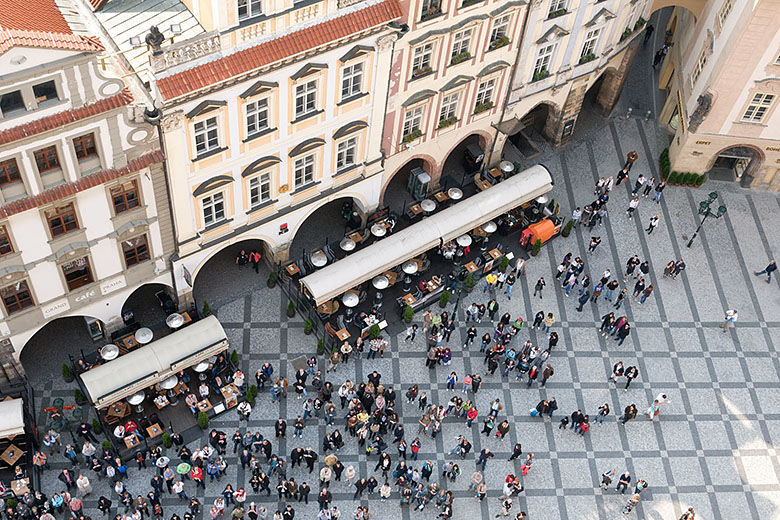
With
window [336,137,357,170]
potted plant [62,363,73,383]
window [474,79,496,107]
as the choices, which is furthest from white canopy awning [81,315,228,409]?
window [474,79,496,107]

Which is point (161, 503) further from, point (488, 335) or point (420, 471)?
point (488, 335)

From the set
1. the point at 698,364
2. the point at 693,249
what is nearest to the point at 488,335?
the point at 698,364

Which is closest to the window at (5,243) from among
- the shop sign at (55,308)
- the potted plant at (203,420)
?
the shop sign at (55,308)

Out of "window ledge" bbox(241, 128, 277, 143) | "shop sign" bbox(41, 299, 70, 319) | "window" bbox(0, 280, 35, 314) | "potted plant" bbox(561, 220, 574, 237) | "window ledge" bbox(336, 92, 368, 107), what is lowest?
"potted plant" bbox(561, 220, 574, 237)

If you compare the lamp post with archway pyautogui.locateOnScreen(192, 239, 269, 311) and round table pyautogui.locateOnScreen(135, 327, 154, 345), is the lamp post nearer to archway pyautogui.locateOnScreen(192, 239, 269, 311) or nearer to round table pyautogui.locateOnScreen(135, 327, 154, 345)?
archway pyautogui.locateOnScreen(192, 239, 269, 311)

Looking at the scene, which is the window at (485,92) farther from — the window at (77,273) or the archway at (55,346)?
the archway at (55,346)

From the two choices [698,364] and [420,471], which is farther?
[698,364]
